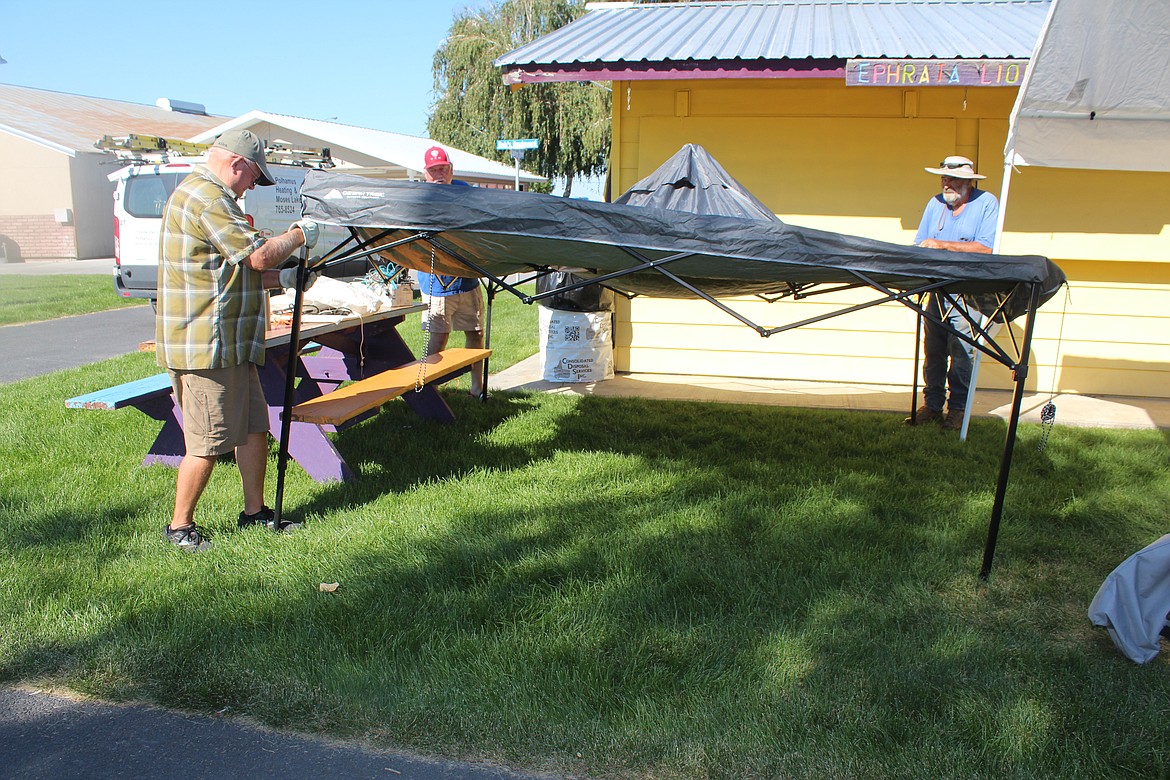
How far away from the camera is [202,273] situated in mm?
3801

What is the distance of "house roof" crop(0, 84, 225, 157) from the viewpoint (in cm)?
2533

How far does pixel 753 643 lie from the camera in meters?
3.32

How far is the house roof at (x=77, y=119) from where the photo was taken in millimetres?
25328

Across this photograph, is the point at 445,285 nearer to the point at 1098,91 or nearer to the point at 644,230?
the point at 644,230

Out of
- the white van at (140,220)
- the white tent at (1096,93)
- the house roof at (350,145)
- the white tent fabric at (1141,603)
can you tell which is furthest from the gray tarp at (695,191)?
the house roof at (350,145)

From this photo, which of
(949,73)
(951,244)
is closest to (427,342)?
(951,244)

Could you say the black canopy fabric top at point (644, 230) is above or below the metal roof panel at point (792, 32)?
below

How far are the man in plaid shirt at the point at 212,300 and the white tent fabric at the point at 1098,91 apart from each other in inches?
183

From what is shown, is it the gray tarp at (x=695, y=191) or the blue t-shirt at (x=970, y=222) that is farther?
the blue t-shirt at (x=970, y=222)

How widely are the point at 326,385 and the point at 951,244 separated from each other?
4.70m

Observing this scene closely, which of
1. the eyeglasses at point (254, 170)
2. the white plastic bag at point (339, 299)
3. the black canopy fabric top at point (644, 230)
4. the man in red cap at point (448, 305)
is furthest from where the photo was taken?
the man in red cap at point (448, 305)

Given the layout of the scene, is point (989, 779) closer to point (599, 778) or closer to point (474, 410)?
point (599, 778)

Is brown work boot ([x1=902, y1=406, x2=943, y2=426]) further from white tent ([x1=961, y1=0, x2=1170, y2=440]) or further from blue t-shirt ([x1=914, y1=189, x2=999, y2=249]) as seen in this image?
blue t-shirt ([x1=914, y1=189, x2=999, y2=249])

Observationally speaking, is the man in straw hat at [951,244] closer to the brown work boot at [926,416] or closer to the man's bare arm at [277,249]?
the brown work boot at [926,416]
